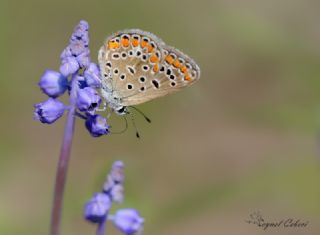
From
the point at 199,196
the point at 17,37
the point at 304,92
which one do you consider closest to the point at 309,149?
the point at 304,92

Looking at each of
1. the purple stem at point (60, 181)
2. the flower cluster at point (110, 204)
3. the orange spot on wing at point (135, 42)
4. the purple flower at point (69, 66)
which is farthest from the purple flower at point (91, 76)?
the flower cluster at point (110, 204)

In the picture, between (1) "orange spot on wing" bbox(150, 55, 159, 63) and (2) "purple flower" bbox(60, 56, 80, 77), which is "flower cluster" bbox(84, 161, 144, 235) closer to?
(2) "purple flower" bbox(60, 56, 80, 77)

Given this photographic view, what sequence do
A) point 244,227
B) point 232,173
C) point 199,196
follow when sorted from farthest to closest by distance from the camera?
point 232,173
point 244,227
point 199,196

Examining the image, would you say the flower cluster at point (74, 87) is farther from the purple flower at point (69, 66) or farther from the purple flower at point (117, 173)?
the purple flower at point (117, 173)

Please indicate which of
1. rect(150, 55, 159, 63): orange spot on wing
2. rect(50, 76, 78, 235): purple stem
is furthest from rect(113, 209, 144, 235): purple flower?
rect(150, 55, 159, 63): orange spot on wing

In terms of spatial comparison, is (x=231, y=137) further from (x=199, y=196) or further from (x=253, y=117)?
(x=199, y=196)

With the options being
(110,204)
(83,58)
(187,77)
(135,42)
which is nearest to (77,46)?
(83,58)
